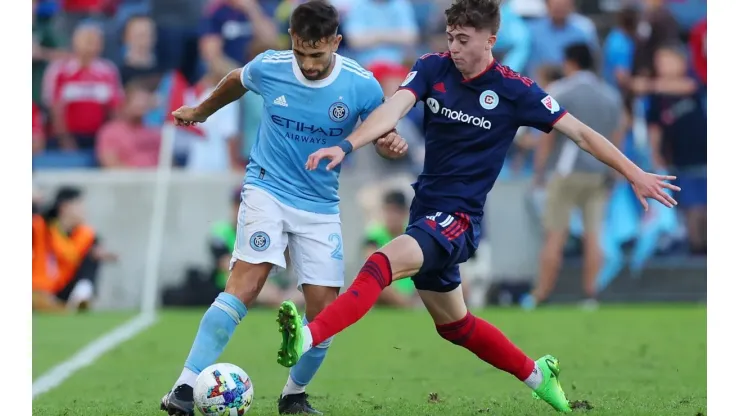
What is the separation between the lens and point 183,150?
17.3m

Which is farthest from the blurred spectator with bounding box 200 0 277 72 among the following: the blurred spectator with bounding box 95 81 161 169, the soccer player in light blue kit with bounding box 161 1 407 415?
the soccer player in light blue kit with bounding box 161 1 407 415

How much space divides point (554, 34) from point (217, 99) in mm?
10352

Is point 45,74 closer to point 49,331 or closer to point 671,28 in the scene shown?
point 49,331

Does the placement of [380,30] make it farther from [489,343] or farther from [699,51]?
[489,343]

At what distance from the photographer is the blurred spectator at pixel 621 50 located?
17.2m

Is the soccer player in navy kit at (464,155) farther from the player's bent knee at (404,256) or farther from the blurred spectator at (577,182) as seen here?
the blurred spectator at (577,182)

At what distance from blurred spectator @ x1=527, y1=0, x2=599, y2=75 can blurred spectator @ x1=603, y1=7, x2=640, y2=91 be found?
0.28m

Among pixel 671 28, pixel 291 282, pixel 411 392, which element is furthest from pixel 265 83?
pixel 671 28

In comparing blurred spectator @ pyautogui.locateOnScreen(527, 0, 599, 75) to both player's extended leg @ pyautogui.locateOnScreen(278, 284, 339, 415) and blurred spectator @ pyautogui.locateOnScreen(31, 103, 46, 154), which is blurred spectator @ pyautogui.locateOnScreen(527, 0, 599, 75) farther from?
player's extended leg @ pyautogui.locateOnScreen(278, 284, 339, 415)

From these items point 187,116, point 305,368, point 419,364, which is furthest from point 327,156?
point 419,364

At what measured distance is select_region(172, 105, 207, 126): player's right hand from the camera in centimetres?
766

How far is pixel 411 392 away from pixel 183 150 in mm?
9265

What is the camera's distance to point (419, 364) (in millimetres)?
10641

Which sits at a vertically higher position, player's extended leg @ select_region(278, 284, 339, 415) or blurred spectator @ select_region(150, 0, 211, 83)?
blurred spectator @ select_region(150, 0, 211, 83)
